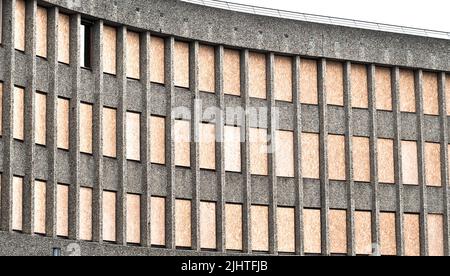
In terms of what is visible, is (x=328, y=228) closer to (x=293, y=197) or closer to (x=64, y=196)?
(x=293, y=197)

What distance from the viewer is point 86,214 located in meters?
51.6

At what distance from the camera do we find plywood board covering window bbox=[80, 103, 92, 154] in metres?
51.9

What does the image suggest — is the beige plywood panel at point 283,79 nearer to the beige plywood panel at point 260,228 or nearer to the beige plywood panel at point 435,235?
the beige plywood panel at point 260,228

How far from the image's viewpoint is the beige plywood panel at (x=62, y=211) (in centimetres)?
4988

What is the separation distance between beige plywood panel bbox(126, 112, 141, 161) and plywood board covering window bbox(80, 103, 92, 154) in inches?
91.6

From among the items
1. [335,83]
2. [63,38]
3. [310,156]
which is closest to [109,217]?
[63,38]

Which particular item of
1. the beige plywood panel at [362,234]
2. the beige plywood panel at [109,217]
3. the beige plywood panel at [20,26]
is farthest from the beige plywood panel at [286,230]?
the beige plywood panel at [20,26]

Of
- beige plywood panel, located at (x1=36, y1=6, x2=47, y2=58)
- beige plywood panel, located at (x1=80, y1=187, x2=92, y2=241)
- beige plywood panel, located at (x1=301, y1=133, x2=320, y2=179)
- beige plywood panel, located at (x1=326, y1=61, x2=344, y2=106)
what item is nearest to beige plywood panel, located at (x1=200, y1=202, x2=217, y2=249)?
beige plywood panel, located at (x1=301, y1=133, x2=320, y2=179)

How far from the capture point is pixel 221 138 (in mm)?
57500

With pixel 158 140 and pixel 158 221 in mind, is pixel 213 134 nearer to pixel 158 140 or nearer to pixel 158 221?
pixel 158 140

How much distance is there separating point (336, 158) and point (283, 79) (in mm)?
4671

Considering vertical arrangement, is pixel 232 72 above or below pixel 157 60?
above

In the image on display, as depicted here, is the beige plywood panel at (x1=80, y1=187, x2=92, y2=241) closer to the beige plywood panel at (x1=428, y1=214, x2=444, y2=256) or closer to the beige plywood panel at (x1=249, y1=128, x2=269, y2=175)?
the beige plywood panel at (x1=249, y1=128, x2=269, y2=175)
